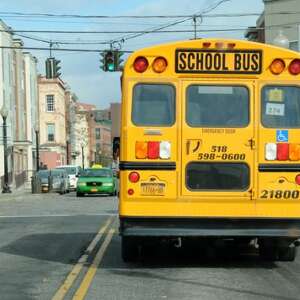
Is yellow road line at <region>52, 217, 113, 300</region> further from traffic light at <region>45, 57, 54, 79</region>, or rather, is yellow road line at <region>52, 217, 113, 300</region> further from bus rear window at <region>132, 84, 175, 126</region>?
traffic light at <region>45, 57, 54, 79</region>

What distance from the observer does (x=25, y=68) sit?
224 feet

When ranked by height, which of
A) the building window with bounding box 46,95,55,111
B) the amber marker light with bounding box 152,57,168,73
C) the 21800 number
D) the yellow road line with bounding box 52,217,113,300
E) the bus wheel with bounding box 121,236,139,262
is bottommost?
the yellow road line with bounding box 52,217,113,300

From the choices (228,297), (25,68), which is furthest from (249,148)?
(25,68)

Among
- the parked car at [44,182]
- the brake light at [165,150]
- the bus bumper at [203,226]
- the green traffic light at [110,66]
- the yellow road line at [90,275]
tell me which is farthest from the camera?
the parked car at [44,182]

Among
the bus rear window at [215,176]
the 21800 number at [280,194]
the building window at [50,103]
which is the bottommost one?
the 21800 number at [280,194]

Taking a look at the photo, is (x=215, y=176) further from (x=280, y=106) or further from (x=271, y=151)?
(x=280, y=106)

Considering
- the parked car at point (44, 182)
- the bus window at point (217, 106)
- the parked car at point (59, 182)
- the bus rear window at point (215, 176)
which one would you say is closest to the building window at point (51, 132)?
the parked car at point (59, 182)

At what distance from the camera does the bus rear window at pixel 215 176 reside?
31.0 ft

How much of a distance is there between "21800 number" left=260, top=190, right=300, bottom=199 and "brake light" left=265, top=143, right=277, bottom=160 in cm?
46

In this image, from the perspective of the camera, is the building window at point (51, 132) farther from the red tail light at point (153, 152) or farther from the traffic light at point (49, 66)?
→ the red tail light at point (153, 152)

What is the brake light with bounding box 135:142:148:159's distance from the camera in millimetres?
9414

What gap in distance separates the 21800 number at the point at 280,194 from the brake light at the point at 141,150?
5.57 feet

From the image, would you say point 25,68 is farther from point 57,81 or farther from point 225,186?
point 225,186

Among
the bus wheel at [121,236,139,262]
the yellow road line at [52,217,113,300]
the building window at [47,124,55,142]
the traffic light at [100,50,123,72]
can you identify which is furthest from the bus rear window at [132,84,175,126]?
the building window at [47,124,55,142]
